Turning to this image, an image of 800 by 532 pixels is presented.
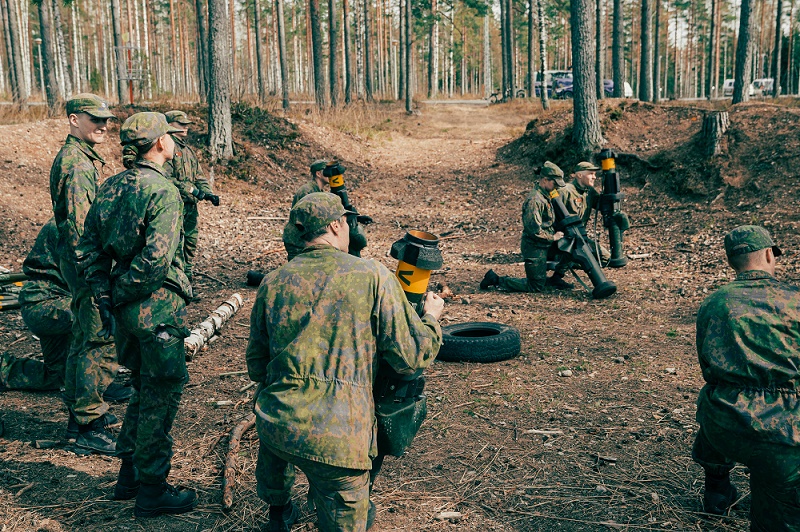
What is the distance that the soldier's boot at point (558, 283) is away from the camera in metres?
9.69

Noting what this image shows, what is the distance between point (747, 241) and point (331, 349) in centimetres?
239

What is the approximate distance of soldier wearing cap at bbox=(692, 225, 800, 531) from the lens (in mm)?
3236

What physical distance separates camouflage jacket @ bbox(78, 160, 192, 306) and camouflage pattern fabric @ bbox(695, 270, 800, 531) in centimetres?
310

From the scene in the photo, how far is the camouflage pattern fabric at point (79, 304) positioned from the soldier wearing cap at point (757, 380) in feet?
13.3

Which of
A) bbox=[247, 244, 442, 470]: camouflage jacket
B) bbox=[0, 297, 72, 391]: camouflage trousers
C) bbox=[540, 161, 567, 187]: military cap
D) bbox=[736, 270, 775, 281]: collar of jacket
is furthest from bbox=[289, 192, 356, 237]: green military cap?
bbox=[540, 161, 567, 187]: military cap

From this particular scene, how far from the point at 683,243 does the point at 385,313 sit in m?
9.89

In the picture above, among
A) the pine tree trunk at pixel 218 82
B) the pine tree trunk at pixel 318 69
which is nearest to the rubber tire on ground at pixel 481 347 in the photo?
the pine tree trunk at pixel 218 82

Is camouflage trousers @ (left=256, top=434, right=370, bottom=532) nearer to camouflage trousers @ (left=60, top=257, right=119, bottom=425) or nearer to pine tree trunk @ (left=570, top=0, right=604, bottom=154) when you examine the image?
camouflage trousers @ (left=60, top=257, right=119, bottom=425)

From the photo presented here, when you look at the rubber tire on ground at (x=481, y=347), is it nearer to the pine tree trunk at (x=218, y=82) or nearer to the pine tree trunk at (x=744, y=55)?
the pine tree trunk at (x=218, y=82)

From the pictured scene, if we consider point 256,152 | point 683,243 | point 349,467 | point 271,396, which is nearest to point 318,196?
point 271,396

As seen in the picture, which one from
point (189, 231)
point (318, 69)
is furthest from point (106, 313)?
point (318, 69)

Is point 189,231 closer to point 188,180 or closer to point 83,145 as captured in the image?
point 188,180

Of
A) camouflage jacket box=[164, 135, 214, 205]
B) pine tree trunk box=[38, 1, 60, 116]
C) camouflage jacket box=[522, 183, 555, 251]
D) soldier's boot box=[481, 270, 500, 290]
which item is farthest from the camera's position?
pine tree trunk box=[38, 1, 60, 116]

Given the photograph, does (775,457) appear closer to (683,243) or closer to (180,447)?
(180,447)
